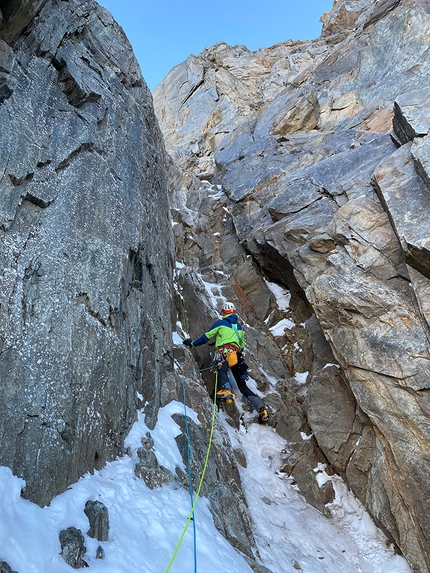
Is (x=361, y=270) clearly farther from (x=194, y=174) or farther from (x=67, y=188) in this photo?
(x=194, y=174)

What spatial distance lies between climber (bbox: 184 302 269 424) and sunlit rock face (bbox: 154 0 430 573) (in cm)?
75

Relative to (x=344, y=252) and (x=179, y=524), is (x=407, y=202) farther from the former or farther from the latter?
(x=179, y=524)

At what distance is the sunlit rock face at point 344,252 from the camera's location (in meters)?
7.88

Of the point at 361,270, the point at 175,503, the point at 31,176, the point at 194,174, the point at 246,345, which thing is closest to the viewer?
the point at 175,503

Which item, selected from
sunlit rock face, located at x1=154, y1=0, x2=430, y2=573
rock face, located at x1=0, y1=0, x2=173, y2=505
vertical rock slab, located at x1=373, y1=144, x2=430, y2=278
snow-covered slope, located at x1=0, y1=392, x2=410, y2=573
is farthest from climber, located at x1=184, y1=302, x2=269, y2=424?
vertical rock slab, located at x1=373, y1=144, x2=430, y2=278

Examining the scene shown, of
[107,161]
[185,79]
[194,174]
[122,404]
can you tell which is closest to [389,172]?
[107,161]

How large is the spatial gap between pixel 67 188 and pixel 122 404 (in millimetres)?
3770

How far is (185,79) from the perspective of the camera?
30672 millimetres

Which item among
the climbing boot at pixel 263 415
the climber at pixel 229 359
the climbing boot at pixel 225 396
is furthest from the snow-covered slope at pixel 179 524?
the climber at pixel 229 359

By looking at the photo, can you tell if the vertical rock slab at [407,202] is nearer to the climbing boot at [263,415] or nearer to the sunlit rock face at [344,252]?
the sunlit rock face at [344,252]

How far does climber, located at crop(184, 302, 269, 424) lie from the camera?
9.74m

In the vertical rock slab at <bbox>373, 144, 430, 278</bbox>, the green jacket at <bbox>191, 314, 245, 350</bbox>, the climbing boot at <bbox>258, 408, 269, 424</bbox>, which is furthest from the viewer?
the green jacket at <bbox>191, 314, 245, 350</bbox>

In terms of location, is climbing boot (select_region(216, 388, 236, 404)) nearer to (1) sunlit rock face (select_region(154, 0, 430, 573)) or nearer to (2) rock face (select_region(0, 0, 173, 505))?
(1) sunlit rock face (select_region(154, 0, 430, 573))

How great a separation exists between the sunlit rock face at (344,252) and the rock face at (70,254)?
390 cm
